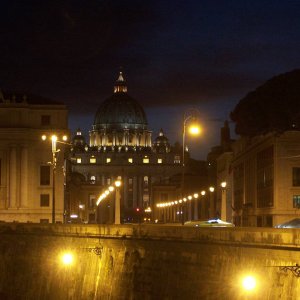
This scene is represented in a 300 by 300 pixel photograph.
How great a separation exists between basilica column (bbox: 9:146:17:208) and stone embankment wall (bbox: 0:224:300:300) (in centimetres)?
4130

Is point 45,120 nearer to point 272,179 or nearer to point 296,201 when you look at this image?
point 272,179

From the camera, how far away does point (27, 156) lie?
354 feet

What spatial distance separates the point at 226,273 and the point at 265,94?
38.2m

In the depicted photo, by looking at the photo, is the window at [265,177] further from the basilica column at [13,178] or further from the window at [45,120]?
the basilica column at [13,178]

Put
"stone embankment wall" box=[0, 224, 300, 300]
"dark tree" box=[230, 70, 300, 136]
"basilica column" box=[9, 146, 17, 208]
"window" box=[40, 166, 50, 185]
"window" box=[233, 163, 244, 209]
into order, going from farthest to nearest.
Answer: "window" box=[233, 163, 244, 209] < "window" box=[40, 166, 50, 185] < "basilica column" box=[9, 146, 17, 208] < "dark tree" box=[230, 70, 300, 136] < "stone embankment wall" box=[0, 224, 300, 300]

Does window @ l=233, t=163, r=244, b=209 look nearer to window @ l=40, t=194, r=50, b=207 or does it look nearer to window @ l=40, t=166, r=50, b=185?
window @ l=40, t=194, r=50, b=207

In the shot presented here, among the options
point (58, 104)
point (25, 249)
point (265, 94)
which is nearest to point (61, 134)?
point (58, 104)

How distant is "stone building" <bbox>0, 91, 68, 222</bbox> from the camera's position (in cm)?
10688

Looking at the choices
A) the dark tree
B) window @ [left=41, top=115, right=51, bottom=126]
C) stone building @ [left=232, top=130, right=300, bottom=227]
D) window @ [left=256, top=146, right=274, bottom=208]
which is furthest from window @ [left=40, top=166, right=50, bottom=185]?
the dark tree

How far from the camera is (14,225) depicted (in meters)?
64.6

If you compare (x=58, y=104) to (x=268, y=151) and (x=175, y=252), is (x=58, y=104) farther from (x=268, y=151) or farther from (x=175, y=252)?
(x=175, y=252)

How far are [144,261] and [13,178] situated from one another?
62.1 m

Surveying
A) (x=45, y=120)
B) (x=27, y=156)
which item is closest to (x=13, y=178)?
(x=27, y=156)

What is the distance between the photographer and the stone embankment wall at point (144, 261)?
3447cm
